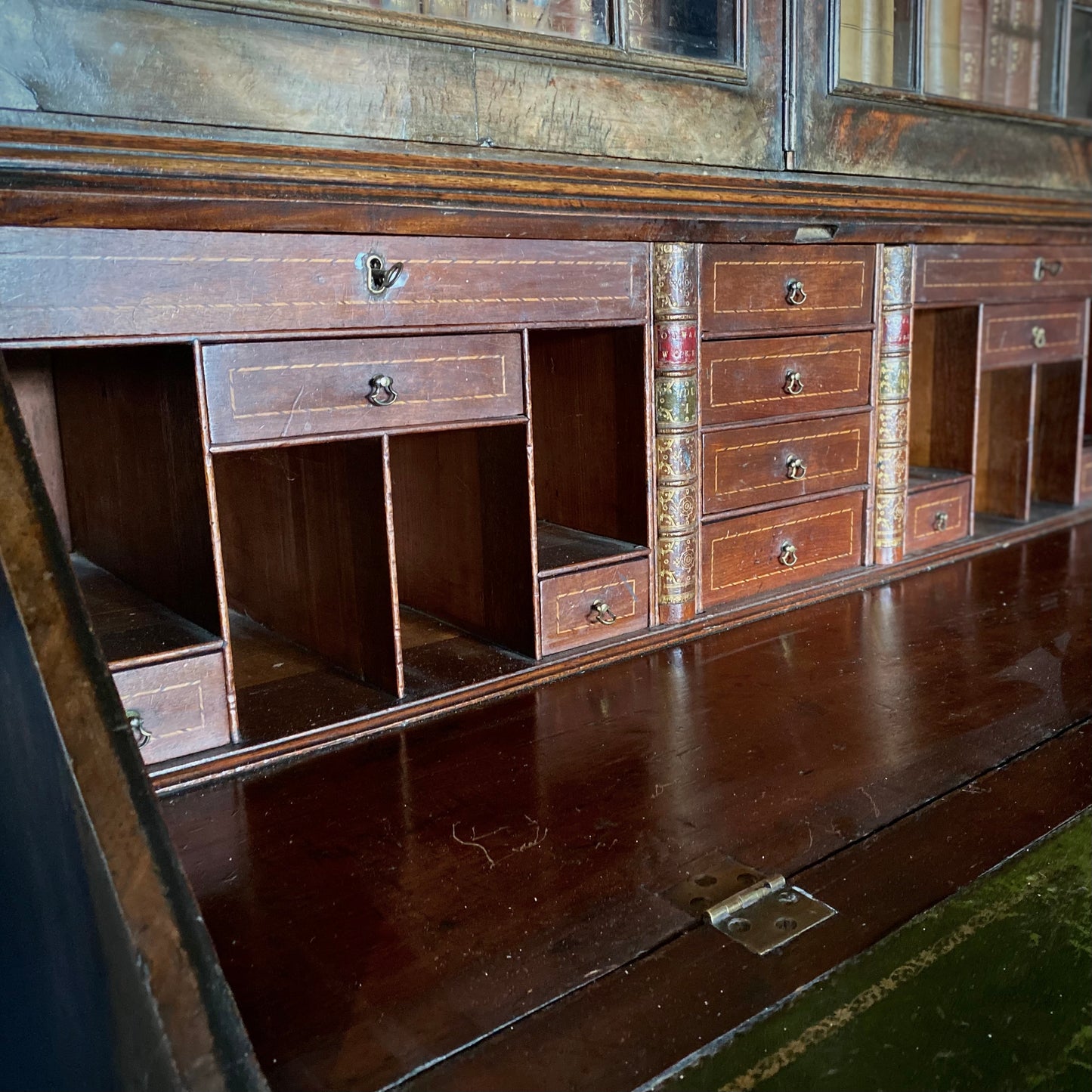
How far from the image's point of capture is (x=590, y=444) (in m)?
1.92

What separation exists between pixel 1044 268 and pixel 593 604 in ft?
4.80

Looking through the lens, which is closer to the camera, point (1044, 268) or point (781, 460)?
point (781, 460)

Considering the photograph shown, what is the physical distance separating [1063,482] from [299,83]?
2.20 metres

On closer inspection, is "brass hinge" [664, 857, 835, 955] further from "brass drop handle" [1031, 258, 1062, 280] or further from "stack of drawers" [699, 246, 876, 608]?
"brass drop handle" [1031, 258, 1062, 280]

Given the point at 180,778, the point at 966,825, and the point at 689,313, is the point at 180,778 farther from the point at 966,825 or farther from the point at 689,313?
the point at 689,313

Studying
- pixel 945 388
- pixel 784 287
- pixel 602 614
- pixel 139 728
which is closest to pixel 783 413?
pixel 784 287

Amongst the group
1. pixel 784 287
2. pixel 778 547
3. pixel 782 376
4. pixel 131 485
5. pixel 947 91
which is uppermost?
pixel 947 91

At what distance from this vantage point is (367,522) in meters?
1.53

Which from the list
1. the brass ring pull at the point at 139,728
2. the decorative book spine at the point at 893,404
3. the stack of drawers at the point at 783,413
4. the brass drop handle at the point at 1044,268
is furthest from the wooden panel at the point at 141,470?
the brass drop handle at the point at 1044,268

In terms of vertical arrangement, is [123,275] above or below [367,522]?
above

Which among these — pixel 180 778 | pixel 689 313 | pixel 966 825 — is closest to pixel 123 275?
pixel 180 778

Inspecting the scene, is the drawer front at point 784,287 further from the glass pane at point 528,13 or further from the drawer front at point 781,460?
the glass pane at point 528,13

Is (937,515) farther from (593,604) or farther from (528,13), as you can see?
(528,13)

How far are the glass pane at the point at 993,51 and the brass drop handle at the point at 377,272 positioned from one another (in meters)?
1.18
